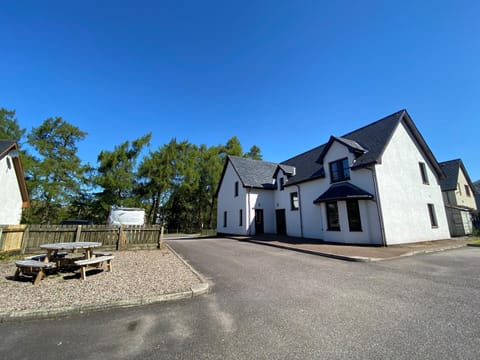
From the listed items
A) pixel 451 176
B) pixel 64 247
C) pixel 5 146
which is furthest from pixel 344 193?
pixel 5 146

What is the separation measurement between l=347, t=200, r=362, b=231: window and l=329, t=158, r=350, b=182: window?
1993 mm

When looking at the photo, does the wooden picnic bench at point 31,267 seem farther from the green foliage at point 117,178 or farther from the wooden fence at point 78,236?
the green foliage at point 117,178

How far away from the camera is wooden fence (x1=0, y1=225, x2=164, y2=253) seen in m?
9.17

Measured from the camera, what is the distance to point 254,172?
23.7 m

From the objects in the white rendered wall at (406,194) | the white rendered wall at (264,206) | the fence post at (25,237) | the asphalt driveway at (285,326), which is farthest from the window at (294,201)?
the fence post at (25,237)

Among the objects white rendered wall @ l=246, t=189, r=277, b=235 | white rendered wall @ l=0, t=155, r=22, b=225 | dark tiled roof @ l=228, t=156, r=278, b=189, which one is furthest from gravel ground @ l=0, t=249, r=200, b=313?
dark tiled roof @ l=228, t=156, r=278, b=189

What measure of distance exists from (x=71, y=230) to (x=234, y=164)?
16147 mm

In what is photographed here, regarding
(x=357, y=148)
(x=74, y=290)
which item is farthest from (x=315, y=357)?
(x=357, y=148)

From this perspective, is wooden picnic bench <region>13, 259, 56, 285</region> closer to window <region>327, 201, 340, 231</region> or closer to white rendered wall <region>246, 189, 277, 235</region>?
window <region>327, 201, 340, 231</region>

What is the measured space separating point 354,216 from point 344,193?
1.61 meters

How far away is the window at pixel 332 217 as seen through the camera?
14030mm

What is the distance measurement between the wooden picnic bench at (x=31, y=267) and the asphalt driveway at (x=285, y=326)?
2.39 m

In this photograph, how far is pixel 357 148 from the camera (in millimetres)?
14164

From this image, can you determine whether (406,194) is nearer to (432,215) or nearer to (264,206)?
(432,215)
